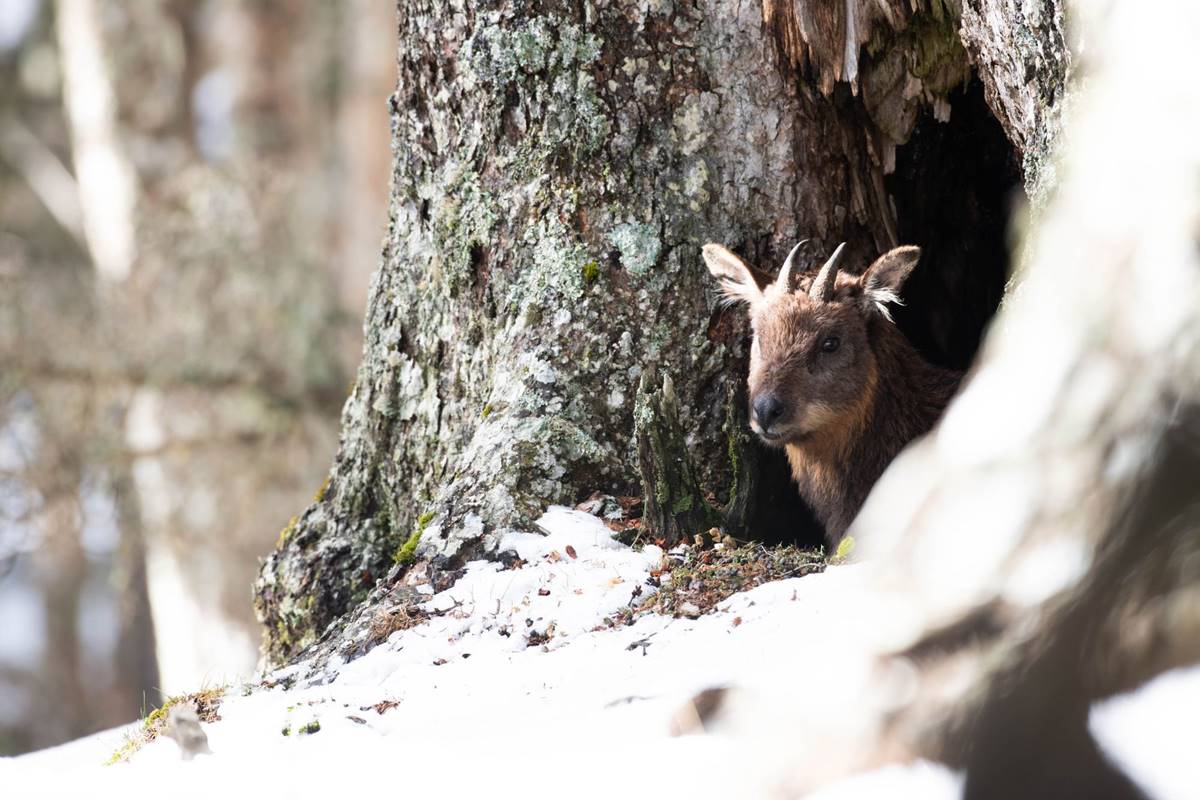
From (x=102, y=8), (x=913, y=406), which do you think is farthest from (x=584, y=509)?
(x=102, y=8)

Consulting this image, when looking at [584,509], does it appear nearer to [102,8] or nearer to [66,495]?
[66,495]

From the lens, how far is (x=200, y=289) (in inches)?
515

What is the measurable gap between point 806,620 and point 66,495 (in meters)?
10.2

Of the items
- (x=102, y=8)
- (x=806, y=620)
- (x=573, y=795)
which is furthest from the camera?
(x=102, y=8)

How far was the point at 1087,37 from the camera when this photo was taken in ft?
13.3

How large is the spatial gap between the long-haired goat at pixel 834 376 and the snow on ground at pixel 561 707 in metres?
1.17

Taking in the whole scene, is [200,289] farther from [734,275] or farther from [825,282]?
[825,282]

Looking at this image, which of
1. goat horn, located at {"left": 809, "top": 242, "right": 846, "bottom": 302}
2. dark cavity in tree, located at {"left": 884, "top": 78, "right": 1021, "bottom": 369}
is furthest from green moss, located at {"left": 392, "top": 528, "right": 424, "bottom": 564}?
dark cavity in tree, located at {"left": 884, "top": 78, "right": 1021, "bottom": 369}

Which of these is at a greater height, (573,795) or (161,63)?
(161,63)

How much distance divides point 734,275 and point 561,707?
2.62 meters

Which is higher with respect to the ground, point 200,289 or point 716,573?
point 200,289

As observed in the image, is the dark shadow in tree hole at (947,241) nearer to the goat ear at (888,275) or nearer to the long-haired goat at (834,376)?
the goat ear at (888,275)

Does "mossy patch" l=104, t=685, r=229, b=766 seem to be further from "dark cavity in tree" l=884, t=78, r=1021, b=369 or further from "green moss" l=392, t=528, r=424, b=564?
"dark cavity in tree" l=884, t=78, r=1021, b=369

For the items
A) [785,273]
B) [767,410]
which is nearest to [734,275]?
[785,273]
